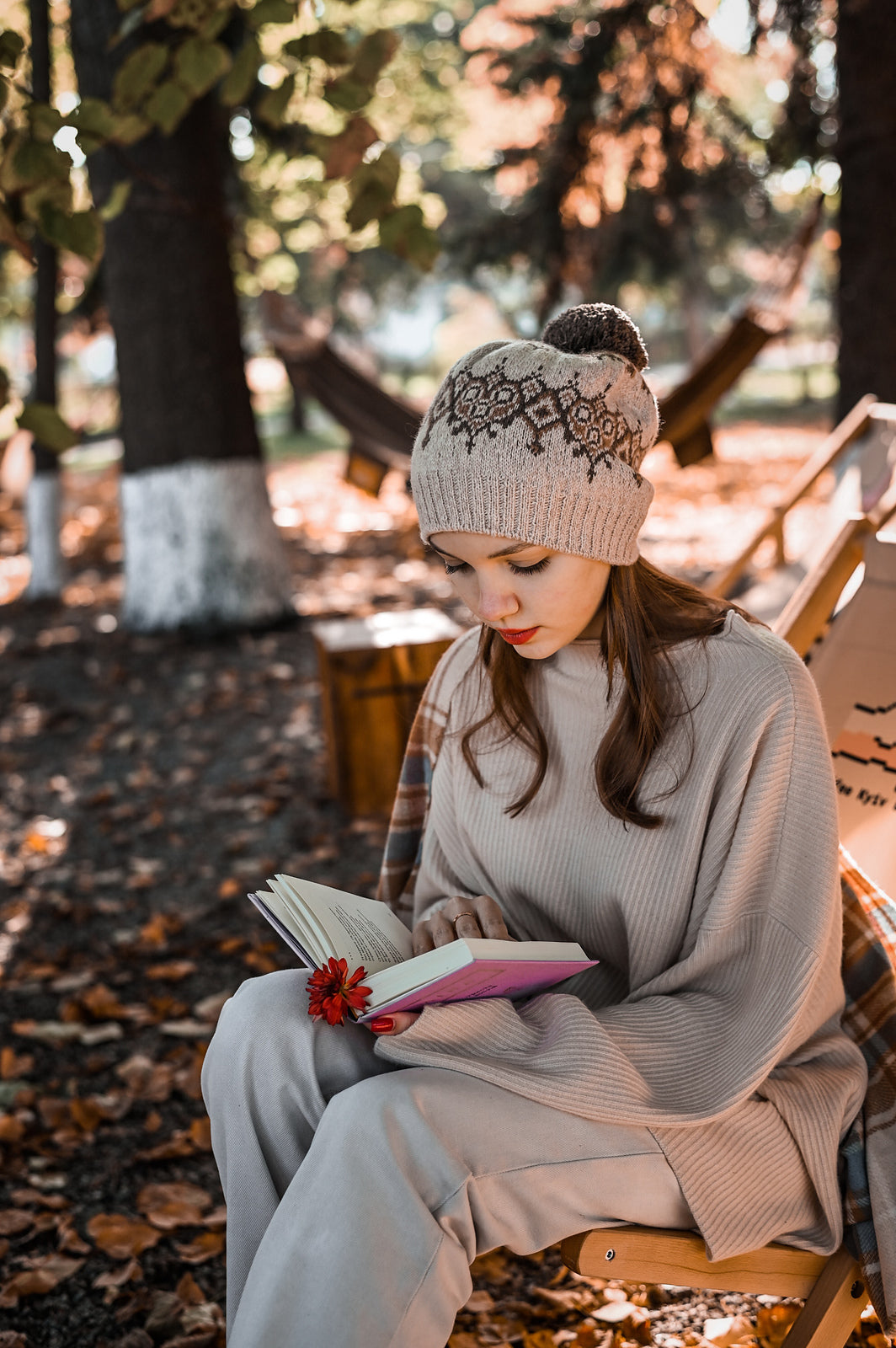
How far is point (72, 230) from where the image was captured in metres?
2.44

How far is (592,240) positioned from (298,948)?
1066 centimetres

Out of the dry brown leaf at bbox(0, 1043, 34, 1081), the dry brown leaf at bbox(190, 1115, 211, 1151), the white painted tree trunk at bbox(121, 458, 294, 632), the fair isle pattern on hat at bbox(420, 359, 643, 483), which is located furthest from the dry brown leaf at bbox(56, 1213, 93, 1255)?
the white painted tree trunk at bbox(121, 458, 294, 632)

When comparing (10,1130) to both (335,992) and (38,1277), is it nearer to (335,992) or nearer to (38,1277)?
(38,1277)

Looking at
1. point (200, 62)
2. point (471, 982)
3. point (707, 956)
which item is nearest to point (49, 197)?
point (200, 62)

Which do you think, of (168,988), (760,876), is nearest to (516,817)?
(760,876)

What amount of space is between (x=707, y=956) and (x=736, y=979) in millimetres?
53

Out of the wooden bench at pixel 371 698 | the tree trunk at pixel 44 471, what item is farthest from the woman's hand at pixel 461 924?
the tree trunk at pixel 44 471

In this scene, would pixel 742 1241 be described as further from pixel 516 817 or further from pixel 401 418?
pixel 401 418

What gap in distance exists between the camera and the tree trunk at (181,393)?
621 centimetres

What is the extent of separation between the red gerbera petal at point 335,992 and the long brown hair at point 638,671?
1.38ft

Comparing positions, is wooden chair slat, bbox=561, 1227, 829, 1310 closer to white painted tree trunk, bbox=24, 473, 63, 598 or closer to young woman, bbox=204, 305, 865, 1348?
young woman, bbox=204, 305, 865, 1348

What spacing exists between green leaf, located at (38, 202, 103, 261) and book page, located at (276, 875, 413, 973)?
1.41 meters

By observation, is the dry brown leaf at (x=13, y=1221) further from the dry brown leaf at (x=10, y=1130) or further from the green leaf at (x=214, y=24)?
the green leaf at (x=214, y=24)

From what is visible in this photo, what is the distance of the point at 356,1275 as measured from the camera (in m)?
1.40
